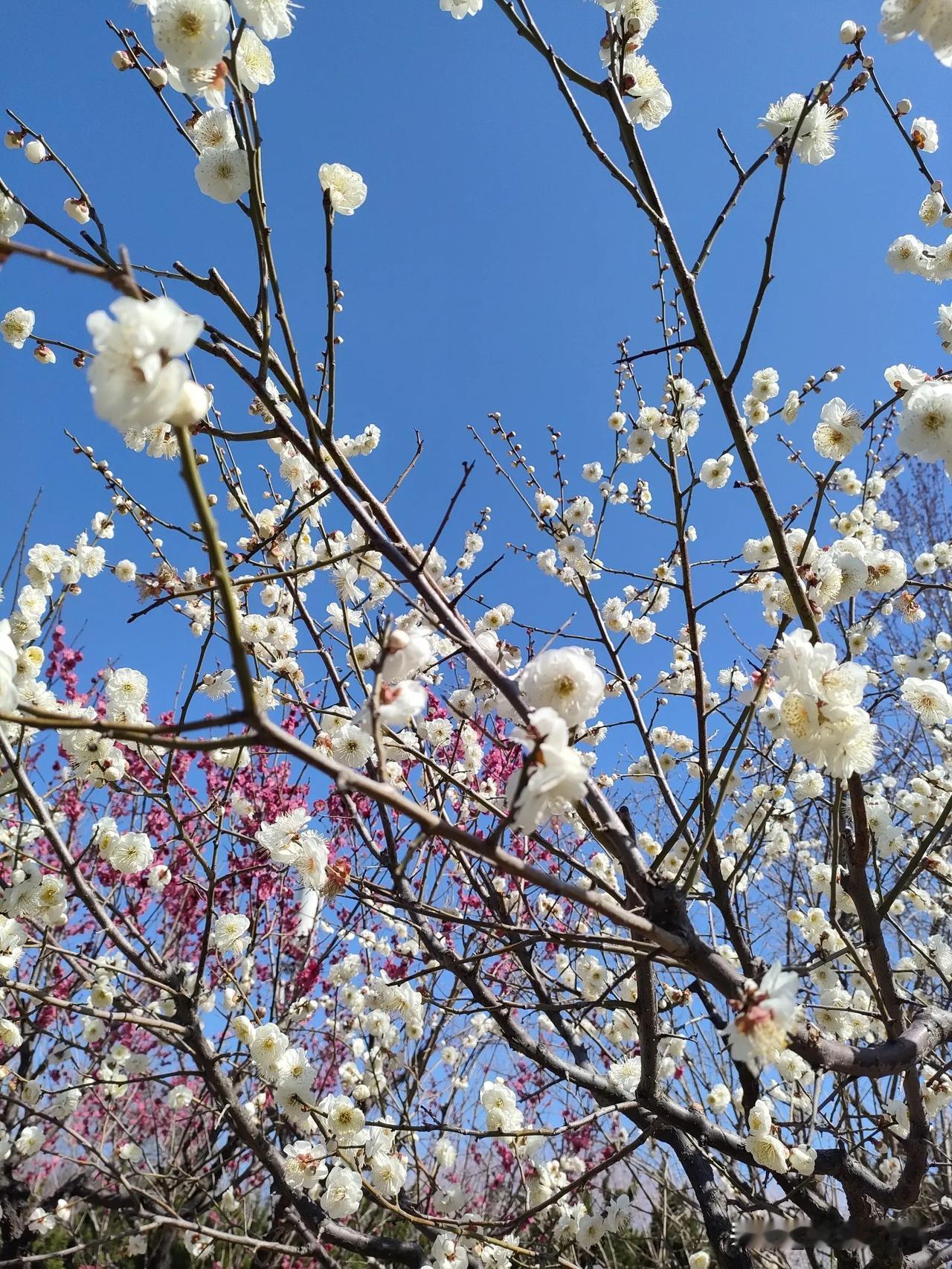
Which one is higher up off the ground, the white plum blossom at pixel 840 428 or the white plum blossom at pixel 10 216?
the white plum blossom at pixel 840 428

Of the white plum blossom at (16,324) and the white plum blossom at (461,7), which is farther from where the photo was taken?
the white plum blossom at (16,324)

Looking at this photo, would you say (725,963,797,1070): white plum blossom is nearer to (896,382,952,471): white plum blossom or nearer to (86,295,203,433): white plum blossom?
(86,295,203,433): white plum blossom

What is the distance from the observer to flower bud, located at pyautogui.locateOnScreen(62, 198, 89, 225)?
7.71 ft

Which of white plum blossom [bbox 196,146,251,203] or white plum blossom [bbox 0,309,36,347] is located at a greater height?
white plum blossom [bbox 0,309,36,347]

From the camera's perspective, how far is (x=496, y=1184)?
22.1 feet

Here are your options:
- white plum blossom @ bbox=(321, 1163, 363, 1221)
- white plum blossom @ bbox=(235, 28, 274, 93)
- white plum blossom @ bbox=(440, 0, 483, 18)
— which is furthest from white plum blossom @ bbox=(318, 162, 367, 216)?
white plum blossom @ bbox=(321, 1163, 363, 1221)

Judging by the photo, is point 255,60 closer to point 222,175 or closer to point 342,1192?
point 222,175

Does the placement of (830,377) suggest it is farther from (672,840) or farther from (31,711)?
(31,711)

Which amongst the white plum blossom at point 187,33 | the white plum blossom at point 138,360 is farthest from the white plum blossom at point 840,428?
the white plum blossom at point 138,360

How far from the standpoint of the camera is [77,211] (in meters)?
2.39

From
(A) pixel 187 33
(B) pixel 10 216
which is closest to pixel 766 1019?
(A) pixel 187 33

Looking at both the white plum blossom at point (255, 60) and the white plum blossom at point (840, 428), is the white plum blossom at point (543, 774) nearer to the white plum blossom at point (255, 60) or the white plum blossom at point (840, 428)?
the white plum blossom at point (255, 60)

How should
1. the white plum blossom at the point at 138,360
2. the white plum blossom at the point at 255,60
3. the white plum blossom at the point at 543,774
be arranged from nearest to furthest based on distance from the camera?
1. the white plum blossom at the point at 138,360
2. the white plum blossom at the point at 543,774
3. the white plum blossom at the point at 255,60

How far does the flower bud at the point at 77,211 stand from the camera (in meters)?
2.35
